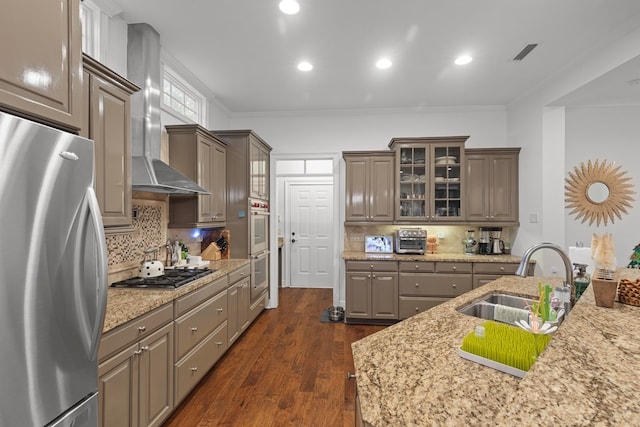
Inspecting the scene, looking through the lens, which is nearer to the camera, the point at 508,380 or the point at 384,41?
the point at 508,380

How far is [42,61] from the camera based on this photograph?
1101 mm

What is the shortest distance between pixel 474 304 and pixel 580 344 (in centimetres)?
91

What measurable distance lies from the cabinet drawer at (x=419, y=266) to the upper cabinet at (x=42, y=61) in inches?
140

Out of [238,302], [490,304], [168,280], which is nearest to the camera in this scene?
[490,304]

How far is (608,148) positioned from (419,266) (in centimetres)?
276

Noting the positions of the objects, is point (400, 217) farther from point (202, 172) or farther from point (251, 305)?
point (202, 172)

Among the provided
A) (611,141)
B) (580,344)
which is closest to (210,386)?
(580,344)

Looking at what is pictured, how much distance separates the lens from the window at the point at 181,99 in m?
3.21

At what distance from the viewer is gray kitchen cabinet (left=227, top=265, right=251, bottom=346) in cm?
318

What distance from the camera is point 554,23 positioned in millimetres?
2486

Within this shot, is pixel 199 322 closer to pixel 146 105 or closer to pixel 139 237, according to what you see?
pixel 139 237

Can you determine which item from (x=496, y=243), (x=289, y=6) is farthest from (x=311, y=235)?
(x=289, y=6)

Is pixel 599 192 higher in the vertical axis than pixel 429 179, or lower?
lower

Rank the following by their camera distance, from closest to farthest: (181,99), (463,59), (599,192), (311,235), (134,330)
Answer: (134,330) < (463,59) < (181,99) < (599,192) < (311,235)
